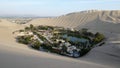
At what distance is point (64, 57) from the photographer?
13.4 metres

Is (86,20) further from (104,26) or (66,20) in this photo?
(104,26)

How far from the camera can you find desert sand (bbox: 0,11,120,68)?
8.00 meters

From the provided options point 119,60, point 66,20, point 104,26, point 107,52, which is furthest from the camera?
point 66,20

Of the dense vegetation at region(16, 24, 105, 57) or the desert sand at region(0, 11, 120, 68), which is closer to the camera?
the desert sand at region(0, 11, 120, 68)

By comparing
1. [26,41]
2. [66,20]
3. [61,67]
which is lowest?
[66,20]

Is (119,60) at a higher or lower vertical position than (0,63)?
lower

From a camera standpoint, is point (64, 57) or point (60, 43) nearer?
point (64, 57)

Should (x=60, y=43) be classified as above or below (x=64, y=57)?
below

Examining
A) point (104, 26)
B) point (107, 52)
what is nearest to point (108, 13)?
point (104, 26)

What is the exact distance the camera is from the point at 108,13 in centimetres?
7325

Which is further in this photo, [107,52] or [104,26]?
[104,26]

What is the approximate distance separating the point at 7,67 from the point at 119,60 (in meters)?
7.23

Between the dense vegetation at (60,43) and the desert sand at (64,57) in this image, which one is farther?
the dense vegetation at (60,43)

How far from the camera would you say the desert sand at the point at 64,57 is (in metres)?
8.00
